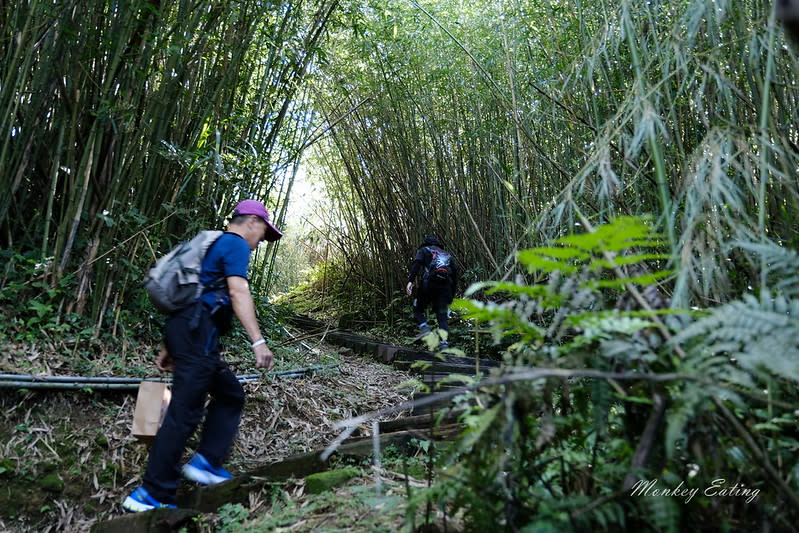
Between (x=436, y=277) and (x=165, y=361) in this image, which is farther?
(x=436, y=277)

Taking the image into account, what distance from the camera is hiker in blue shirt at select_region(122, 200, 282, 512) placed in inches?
83.6

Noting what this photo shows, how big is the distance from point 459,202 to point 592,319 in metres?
5.25

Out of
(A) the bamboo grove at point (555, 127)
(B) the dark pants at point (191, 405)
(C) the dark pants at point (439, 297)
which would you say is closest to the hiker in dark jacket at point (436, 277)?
(C) the dark pants at point (439, 297)

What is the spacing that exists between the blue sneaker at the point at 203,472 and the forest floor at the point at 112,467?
22 centimetres

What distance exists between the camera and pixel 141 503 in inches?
81.8

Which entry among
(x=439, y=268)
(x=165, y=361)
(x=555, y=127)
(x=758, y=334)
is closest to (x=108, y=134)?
(x=165, y=361)

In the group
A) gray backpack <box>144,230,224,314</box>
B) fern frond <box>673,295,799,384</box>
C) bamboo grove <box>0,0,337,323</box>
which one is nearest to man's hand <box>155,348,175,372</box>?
gray backpack <box>144,230,224,314</box>

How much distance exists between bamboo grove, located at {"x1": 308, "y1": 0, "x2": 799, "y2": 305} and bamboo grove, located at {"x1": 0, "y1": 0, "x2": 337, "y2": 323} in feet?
4.76

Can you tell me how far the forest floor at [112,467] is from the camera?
1.87 metres

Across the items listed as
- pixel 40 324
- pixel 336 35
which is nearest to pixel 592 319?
pixel 40 324

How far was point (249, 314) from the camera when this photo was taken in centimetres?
233

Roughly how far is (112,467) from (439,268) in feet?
11.5

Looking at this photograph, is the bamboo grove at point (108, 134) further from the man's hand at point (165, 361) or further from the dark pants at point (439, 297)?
the dark pants at point (439, 297)

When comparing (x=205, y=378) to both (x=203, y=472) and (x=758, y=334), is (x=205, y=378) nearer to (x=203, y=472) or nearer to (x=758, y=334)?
(x=203, y=472)
